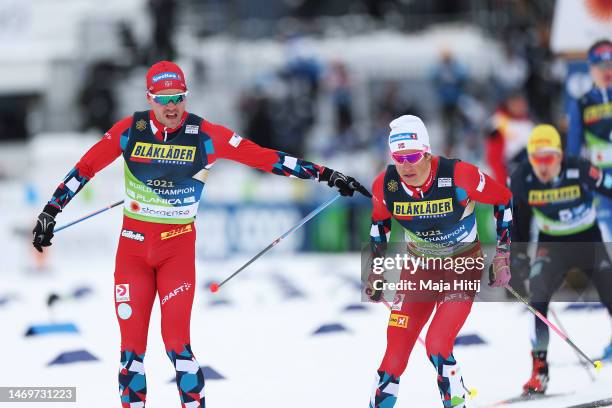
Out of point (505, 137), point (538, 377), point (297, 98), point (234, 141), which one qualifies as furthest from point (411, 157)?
point (297, 98)

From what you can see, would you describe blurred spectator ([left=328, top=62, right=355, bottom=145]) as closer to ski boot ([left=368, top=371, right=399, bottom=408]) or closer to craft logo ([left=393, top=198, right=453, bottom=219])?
craft logo ([left=393, top=198, right=453, bottom=219])

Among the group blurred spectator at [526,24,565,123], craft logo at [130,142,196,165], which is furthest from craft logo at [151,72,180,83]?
blurred spectator at [526,24,565,123]

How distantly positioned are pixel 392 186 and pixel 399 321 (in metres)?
0.83

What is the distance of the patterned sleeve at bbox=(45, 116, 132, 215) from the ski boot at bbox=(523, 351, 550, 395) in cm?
346

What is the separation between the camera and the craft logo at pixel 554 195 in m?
9.89

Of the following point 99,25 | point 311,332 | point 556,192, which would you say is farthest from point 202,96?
point 556,192

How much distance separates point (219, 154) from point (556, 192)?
9.87ft

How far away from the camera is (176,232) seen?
26.8 ft

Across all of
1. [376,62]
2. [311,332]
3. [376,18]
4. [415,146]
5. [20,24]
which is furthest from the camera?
[376,18]

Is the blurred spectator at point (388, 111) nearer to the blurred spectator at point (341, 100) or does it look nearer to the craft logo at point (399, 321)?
the blurred spectator at point (341, 100)

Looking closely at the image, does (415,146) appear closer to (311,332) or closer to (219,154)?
(219,154)

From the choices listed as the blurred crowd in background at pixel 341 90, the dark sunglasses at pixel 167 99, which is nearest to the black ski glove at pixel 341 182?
the dark sunglasses at pixel 167 99

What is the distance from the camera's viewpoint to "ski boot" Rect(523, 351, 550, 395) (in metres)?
9.37

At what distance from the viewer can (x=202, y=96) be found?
23.5 m
